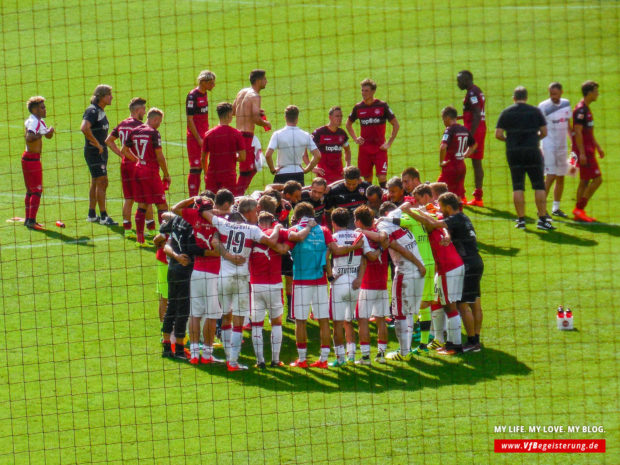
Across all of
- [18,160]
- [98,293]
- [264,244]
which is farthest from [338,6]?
[264,244]

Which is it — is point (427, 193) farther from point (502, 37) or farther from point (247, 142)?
point (502, 37)

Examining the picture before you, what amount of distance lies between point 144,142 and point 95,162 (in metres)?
1.63

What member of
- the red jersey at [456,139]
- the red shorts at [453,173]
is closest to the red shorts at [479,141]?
the red shorts at [453,173]

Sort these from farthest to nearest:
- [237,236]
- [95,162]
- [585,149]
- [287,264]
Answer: [585,149] → [95,162] → [287,264] → [237,236]

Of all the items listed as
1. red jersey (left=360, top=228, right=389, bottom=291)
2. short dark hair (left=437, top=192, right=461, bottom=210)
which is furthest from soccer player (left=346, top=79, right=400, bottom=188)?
red jersey (left=360, top=228, right=389, bottom=291)

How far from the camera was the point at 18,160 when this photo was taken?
1923 centimetres

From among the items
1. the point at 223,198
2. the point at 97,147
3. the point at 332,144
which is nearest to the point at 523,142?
the point at 332,144

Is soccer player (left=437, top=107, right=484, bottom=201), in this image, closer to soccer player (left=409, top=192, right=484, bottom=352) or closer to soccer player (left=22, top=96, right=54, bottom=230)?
soccer player (left=409, top=192, right=484, bottom=352)

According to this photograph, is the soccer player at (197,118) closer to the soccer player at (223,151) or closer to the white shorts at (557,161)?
the soccer player at (223,151)

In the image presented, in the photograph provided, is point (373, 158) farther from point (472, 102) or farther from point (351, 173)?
point (351, 173)

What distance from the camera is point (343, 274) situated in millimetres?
11508

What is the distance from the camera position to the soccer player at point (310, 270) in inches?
449

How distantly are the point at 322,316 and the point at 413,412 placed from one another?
1.57m

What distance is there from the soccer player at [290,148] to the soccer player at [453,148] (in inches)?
85.3
